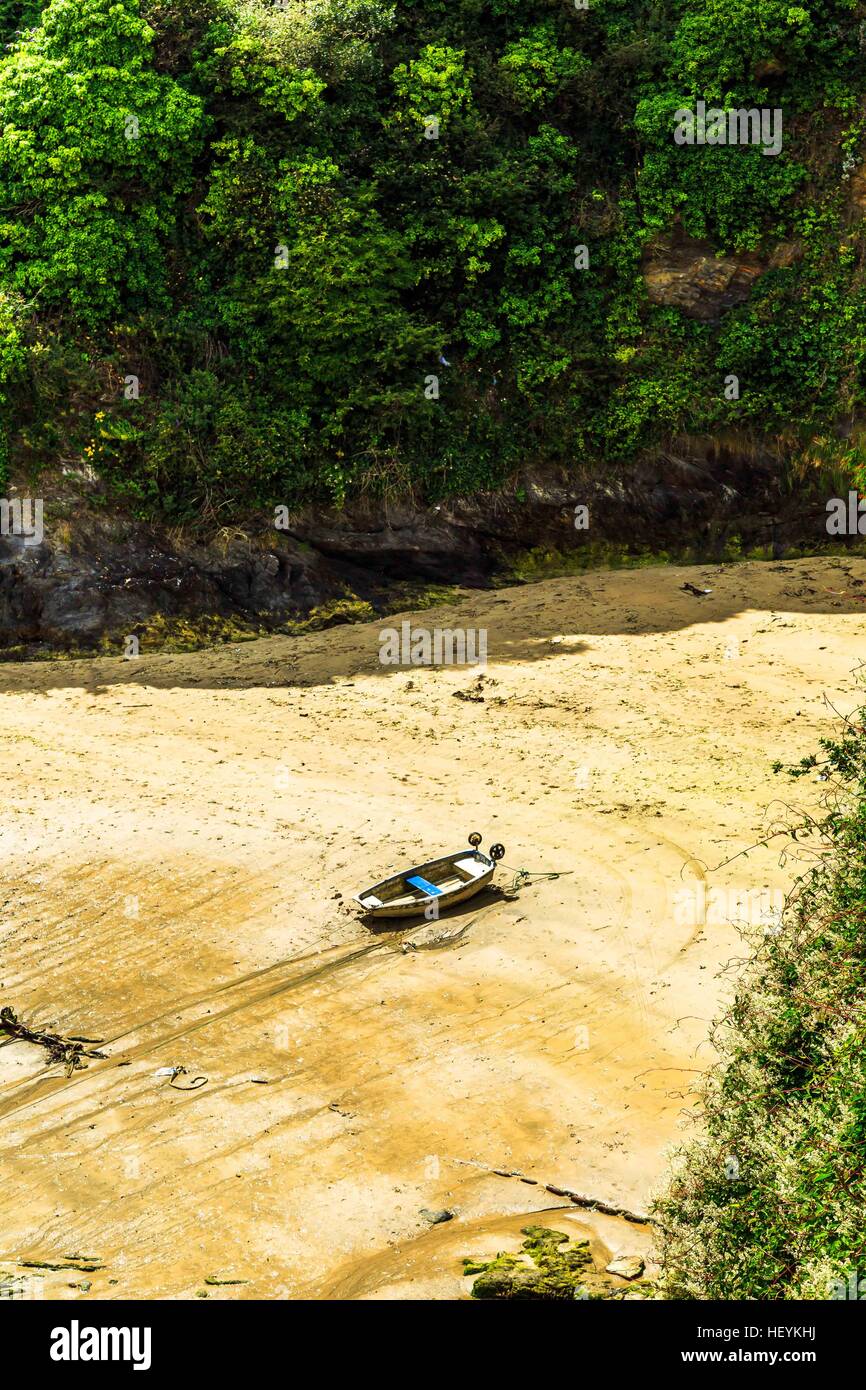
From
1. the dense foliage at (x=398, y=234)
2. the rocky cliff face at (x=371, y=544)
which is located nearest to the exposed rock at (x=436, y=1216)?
the rocky cliff face at (x=371, y=544)

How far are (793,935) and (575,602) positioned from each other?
12.5 meters

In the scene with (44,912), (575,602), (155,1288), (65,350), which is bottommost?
(155,1288)

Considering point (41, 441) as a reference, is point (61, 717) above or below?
below

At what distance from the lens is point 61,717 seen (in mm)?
17047

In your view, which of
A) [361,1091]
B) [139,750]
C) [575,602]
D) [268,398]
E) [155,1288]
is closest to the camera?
[155,1288]

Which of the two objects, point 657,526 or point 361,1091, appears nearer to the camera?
point 361,1091

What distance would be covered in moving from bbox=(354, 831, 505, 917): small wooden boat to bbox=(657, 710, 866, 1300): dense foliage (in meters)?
5.02

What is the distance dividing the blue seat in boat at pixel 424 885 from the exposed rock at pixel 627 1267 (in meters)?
5.19

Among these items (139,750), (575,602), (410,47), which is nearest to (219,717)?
(139,750)

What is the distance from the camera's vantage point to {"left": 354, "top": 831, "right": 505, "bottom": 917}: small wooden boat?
1262cm

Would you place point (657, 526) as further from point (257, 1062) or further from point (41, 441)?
point (257, 1062)

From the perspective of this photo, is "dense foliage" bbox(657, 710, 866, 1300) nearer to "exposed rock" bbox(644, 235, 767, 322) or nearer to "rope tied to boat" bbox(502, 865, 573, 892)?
"rope tied to boat" bbox(502, 865, 573, 892)

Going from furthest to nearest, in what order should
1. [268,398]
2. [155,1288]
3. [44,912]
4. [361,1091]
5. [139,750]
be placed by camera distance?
[268,398] → [139,750] → [44,912] → [361,1091] → [155,1288]

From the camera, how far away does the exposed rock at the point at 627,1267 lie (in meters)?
7.57
